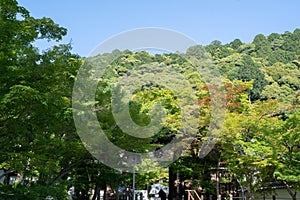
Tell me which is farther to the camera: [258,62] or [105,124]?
[258,62]

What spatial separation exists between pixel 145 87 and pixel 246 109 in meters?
5.69

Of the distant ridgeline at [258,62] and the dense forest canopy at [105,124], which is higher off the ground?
the distant ridgeline at [258,62]

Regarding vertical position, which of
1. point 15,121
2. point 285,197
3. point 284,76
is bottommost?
point 285,197

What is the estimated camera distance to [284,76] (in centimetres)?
3191

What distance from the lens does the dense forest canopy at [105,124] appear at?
7.56 meters

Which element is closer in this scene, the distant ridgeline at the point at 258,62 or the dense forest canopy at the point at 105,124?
the dense forest canopy at the point at 105,124

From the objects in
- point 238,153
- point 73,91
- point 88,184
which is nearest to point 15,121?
point 73,91

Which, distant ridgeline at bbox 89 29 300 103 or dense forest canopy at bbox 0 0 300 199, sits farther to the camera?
distant ridgeline at bbox 89 29 300 103

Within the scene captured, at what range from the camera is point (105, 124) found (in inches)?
469

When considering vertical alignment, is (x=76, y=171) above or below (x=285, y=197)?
above

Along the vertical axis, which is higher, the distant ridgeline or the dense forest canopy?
the distant ridgeline

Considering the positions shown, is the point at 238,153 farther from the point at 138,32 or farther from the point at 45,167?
the point at 45,167

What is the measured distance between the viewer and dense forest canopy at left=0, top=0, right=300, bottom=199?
7.56 m

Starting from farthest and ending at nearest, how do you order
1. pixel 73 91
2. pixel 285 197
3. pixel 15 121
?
pixel 285 197 → pixel 73 91 → pixel 15 121
